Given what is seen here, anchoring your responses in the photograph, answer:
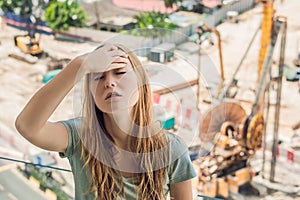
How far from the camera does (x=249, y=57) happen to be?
6.04m

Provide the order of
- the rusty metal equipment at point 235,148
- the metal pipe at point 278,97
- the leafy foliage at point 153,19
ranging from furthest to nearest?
the leafy foliage at point 153,19
the metal pipe at point 278,97
the rusty metal equipment at point 235,148

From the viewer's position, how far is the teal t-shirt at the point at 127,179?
452mm

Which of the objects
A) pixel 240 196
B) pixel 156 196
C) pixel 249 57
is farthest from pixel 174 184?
pixel 249 57

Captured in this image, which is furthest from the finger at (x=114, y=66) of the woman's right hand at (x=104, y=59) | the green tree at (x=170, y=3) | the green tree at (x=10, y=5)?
the green tree at (x=10, y=5)

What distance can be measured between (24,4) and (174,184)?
6496mm

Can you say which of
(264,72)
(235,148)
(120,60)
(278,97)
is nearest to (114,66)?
(120,60)

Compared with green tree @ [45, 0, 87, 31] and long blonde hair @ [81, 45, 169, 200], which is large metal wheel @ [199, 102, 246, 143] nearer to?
long blonde hair @ [81, 45, 169, 200]

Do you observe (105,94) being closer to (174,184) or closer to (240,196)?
Result: (174,184)

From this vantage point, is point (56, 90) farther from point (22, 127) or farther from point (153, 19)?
point (153, 19)

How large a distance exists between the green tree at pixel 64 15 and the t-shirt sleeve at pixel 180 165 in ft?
20.5

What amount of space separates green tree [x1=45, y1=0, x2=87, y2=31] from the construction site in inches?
7.2

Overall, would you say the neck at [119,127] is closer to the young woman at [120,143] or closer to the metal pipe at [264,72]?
the young woman at [120,143]

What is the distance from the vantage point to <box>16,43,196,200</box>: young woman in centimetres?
43

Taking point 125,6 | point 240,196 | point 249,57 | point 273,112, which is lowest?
point 240,196
